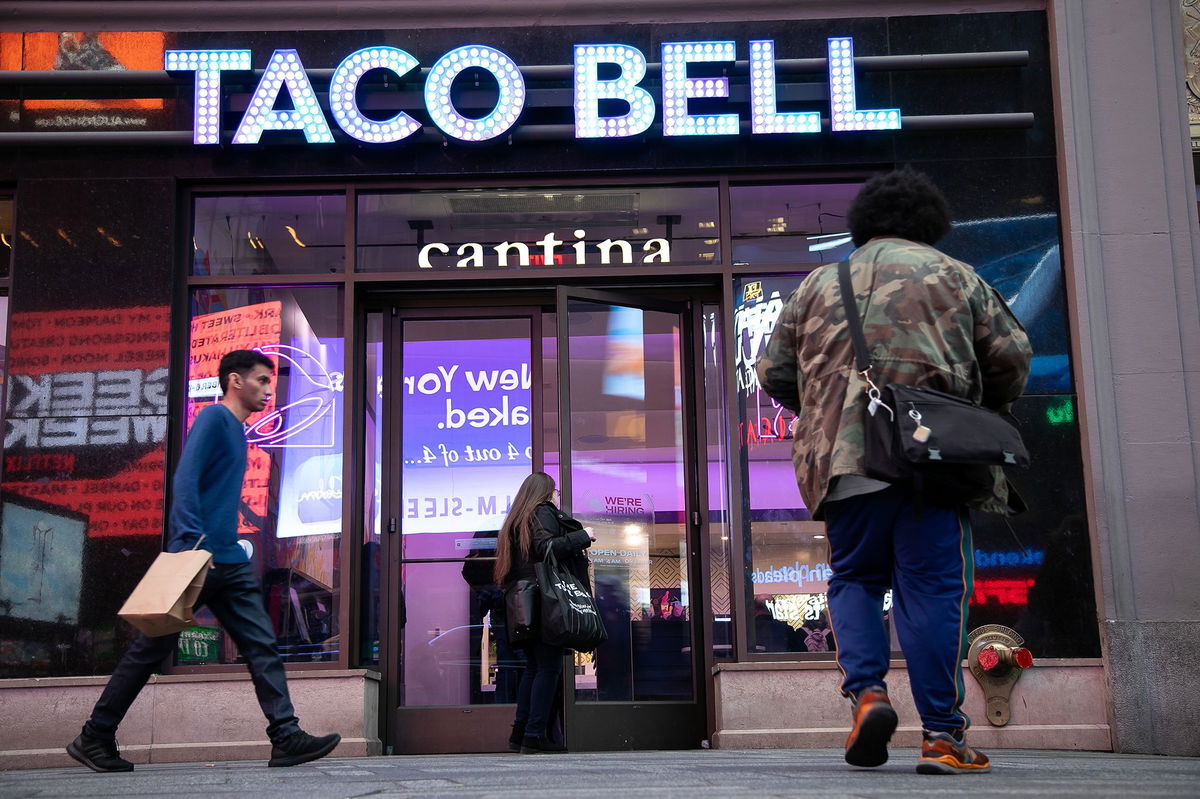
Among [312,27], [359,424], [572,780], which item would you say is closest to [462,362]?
[359,424]

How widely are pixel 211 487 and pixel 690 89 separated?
14.0 ft

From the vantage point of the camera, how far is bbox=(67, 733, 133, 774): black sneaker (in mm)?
5445

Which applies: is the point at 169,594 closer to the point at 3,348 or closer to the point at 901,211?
the point at 901,211

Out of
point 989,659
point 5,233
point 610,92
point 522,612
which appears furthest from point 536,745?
point 5,233

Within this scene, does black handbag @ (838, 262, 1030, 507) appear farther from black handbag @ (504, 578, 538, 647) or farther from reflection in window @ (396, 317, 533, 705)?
reflection in window @ (396, 317, 533, 705)

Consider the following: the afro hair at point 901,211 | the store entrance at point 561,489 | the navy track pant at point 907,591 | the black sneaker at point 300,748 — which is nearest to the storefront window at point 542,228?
the store entrance at point 561,489

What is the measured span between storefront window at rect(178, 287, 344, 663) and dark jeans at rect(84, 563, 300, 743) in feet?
8.08

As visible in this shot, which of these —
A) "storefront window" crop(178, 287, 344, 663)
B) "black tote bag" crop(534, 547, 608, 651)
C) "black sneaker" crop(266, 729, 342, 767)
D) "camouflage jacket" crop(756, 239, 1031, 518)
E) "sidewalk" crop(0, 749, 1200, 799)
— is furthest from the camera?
"storefront window" crop(178, 287, 344, 663)

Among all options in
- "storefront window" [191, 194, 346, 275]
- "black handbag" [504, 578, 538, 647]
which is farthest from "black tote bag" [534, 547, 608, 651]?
"storefront window" [191, 194, 346, 275]

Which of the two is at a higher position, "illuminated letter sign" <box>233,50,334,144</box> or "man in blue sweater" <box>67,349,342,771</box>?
"illuminated letter sign" <box>233,50,334,144</box>

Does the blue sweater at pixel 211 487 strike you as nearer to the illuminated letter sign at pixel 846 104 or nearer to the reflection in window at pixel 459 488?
the reflection in window at pixel 459 488

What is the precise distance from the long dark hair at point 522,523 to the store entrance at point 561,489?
39cm

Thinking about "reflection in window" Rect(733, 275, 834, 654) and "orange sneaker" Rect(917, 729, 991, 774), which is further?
"reflection in window" Rect(733, 275, 834, 654)

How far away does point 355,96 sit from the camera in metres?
8.43
